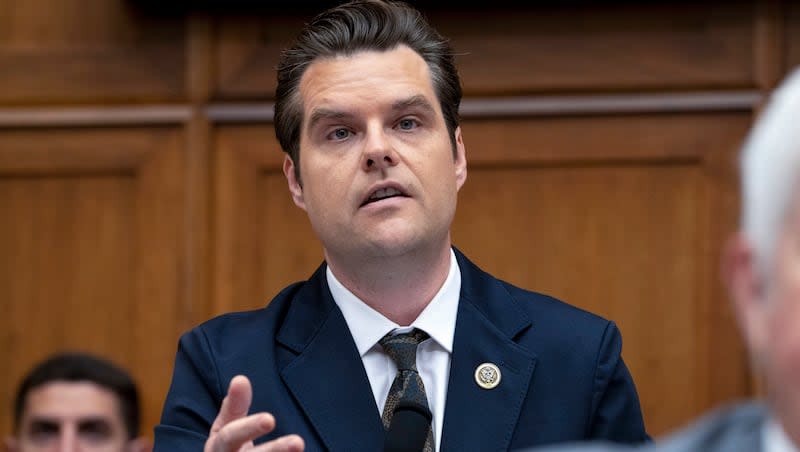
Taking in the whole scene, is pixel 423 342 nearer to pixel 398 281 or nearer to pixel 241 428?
pixel 398 281

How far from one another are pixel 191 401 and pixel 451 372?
1.13 ft

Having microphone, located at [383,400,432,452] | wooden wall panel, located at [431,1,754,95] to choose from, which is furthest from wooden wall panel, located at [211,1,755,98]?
microphone, located at [383,400,432,452]

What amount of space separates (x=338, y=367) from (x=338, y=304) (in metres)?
0.11

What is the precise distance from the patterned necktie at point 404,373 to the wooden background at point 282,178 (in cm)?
137

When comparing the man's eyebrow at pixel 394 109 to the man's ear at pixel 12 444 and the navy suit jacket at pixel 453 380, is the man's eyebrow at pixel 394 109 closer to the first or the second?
the navy suit jacket at pixel 453 380

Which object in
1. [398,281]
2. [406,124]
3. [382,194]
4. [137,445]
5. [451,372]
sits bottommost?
[137,445]

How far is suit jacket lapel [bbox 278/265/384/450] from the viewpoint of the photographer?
1.99m

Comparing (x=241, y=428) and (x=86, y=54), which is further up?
(x=86, y=54)

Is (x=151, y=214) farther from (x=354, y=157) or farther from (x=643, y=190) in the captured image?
(x=354, y=157)

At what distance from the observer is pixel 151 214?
141 inches

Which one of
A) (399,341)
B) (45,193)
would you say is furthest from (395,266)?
(45,193)

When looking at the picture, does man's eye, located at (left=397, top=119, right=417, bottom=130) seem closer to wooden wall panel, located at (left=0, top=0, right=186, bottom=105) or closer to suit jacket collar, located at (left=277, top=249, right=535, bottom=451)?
suit jacket collar, located at (left=277, top=249, right=535, bottom=451)

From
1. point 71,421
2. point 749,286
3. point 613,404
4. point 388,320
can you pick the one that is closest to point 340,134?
point 388,320

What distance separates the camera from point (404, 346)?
A: 204 centimetres
